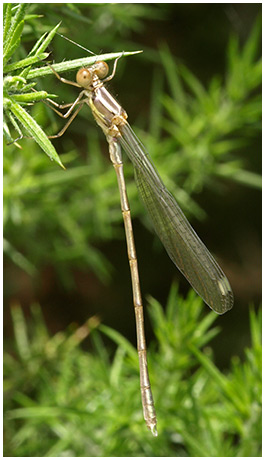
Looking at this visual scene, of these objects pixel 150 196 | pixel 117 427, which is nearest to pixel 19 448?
pixel 117 427

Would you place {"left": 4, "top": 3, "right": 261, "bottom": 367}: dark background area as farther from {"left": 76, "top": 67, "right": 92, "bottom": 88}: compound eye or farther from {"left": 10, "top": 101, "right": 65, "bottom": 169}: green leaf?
{"left": 10, "top": 101, "right": 65, "bottom": 169}: green leaf

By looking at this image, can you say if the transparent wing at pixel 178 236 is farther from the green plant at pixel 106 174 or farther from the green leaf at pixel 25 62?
the green leaf at pixel 25 62

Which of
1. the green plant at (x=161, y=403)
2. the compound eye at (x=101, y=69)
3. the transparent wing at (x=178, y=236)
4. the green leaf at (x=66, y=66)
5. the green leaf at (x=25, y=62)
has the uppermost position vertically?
Result: the compound eye at (x=101, y=69)

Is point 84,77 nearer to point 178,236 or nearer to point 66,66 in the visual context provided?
point 66,66

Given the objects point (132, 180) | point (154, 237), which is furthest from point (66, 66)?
point (154, 237)

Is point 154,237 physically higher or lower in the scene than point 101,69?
lower

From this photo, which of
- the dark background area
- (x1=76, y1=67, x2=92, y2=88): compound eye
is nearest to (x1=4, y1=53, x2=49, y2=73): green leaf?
(x1=76, y1=67, x2=92, y2=88): compound eye

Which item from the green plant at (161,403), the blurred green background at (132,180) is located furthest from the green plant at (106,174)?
the green plant at (161,403)

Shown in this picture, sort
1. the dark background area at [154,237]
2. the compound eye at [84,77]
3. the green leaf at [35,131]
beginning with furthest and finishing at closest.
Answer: the dark background area at [154,237]
the compound eye at [84,77]
the green leaf at [35,131]
